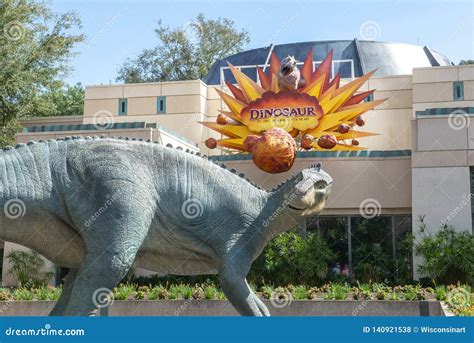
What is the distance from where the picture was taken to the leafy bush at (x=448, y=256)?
1581cm

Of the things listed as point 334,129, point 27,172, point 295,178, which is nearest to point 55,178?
point 27,172

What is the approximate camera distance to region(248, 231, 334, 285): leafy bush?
55.2 feet

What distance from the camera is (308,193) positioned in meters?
6.62

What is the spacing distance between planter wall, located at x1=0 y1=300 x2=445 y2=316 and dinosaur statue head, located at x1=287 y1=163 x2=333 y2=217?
4535mm

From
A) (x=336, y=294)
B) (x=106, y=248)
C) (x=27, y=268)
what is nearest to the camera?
(x=106, y=248)

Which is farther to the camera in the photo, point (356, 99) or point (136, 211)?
point (356, 99)

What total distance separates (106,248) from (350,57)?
22714 millimetres

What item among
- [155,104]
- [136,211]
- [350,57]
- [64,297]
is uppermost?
[350,57]

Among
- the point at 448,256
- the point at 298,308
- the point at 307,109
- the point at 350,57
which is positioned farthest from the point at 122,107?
the point at 298,308

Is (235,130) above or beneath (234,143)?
above

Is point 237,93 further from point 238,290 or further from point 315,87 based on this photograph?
point 238,290

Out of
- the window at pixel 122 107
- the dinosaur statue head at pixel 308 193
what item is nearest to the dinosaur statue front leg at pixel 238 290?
the dinosaur statue head at pixel 308 193

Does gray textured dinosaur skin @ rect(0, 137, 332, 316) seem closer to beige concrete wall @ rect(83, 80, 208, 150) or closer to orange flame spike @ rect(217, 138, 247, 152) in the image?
orange flame spike @ rect(217, 138, 247, 152)

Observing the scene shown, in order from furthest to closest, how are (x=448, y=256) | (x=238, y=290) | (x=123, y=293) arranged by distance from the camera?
1. (x=448, y=256)
2. (x=123, y=293)
3. (x=238, y=290)
